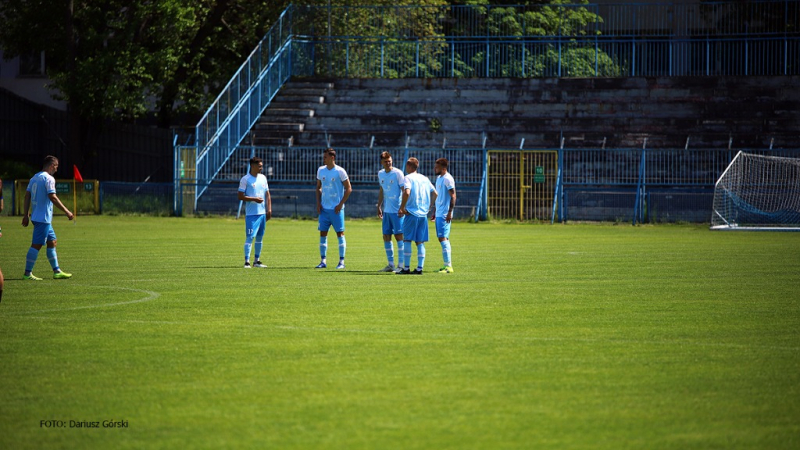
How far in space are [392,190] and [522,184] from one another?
21.0 m

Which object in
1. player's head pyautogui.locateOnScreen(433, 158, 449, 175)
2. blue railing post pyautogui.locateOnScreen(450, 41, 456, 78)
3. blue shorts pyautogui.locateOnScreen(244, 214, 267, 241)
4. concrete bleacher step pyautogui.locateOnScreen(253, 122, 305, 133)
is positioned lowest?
blue shorts pyautogui.locateOnScreen(244, 214, 267, 241)

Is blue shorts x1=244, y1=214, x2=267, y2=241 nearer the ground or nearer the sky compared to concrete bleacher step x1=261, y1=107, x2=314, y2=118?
nearer the ground

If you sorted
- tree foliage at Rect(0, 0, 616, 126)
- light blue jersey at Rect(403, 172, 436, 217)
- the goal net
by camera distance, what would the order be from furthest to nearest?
tree foliage at Rect(0, 0, 616, 126) < the goal net < light blue jersey at Rect(403, 172, 436, 217)

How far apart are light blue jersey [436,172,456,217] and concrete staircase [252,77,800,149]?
872 inches

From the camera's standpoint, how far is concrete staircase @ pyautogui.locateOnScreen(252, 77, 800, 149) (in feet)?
136

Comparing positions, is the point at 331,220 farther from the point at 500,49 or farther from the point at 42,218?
the point at 500,49

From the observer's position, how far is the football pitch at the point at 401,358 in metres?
6.88

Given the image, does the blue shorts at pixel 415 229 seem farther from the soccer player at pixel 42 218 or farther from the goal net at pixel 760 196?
the goal net at pixel 760 196

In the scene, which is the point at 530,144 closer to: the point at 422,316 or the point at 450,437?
the point at 422,316

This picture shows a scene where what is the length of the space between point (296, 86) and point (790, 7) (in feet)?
83.7

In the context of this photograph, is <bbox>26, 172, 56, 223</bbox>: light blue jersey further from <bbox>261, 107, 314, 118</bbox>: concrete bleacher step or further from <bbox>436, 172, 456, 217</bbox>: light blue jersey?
<bbox>261, 107, 314, 118</bbox>: concrete bleacher step

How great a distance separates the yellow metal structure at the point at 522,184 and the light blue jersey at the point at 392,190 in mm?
20750

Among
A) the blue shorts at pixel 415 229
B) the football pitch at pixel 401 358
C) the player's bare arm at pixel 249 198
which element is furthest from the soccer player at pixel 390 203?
the player's bare arm at pixel 249 198

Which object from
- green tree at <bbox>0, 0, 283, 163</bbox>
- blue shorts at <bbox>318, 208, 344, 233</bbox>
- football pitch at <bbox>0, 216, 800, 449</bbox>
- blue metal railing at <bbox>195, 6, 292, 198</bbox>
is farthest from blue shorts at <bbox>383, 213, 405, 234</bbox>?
Answer: green tree at <bbox>0, 0, 283, 163</bbox>
